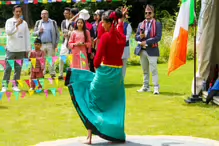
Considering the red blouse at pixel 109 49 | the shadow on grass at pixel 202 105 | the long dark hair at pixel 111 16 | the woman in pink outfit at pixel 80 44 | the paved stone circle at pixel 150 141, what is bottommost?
the shadow on grass at pixel 202 105

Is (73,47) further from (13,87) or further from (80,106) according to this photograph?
(80,106)

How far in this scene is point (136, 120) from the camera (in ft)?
28.7

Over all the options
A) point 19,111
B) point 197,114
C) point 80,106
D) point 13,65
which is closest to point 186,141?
point 80,106

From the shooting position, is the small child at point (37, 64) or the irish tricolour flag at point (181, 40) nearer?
the irish tricolour flag at point (181, 40)

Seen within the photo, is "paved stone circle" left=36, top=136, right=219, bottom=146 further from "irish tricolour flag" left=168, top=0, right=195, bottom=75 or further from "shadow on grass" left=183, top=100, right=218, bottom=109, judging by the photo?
"shadow on grass" left=183, top=100, right=218, bottom=109

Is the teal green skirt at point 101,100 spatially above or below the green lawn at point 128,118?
above

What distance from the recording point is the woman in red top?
685 cm

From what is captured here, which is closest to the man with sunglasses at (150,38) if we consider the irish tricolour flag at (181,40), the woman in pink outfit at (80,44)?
the woman in pink outfit at (80,44)

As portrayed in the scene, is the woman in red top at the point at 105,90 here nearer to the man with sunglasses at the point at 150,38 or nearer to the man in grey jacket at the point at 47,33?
the man with sunglasses at the point at 150,38

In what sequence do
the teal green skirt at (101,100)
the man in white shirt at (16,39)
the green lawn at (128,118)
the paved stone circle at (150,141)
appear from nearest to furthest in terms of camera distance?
the teal green skirt at (101,100), the paved stone circle at (150,141), the green lawn at (128,118), the man in white shirt at (16,39)

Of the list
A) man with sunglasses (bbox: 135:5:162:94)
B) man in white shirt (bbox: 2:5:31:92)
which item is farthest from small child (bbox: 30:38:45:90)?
man with sunglasses (bbox: 135:5:162:94)

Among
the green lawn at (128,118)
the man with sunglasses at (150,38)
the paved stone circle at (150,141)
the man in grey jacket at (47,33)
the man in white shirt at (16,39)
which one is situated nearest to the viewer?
the paved stone circle at (150,141)

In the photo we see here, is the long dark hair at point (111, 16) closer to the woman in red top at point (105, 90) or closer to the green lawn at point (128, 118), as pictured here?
the woman in red top at point (105, 90)

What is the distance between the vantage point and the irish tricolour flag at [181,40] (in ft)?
31.6
